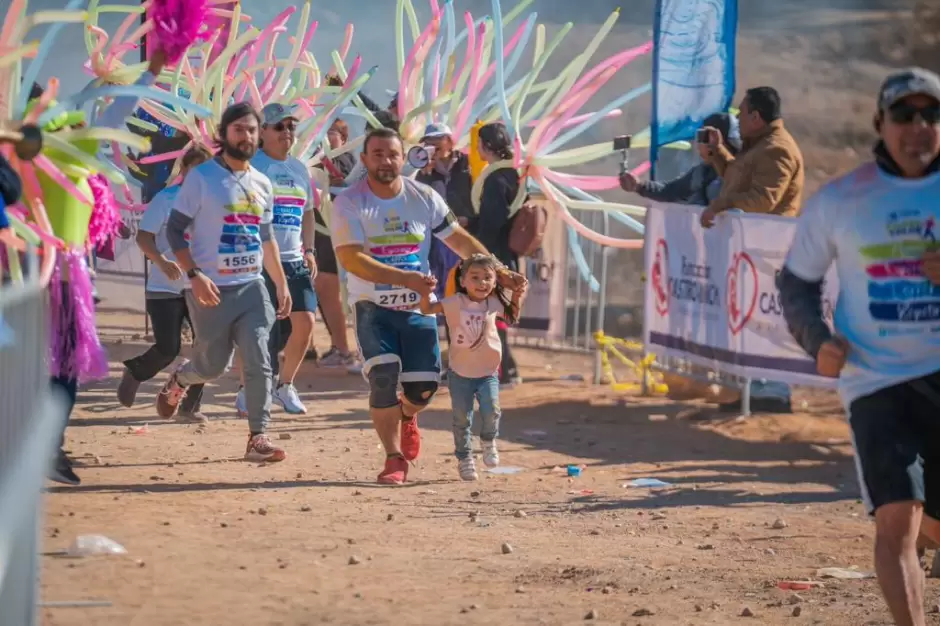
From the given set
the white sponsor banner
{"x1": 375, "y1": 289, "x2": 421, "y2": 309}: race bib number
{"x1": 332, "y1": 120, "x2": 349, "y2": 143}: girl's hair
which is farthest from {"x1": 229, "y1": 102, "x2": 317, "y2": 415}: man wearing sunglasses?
the white sponsor banner

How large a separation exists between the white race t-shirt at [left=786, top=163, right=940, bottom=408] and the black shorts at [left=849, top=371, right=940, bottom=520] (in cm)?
5

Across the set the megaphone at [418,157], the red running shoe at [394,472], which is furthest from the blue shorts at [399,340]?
the megaphone at [418,157]

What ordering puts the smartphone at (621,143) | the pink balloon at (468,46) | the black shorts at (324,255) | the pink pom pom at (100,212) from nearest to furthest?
1. the pink pom pom at (100,212)
2. the smartphone at (621,143)
3. the pink balloon at (468,46)
4. the black shorts at (324,255)

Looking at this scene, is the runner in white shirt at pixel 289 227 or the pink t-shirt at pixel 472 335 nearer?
the pink t-shirt at pixel 472 335

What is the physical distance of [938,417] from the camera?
541 cm

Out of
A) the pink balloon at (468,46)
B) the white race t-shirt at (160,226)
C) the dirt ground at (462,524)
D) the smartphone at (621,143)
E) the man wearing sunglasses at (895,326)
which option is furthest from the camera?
the pink balloon at (468,46)

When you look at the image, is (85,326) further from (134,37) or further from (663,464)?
(663,464)

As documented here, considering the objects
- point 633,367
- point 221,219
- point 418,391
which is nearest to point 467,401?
point 418,391

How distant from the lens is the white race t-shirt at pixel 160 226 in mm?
10414

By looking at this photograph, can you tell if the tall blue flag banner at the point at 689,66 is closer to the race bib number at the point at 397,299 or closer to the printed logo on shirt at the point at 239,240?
the race bib number at the point at 397,299

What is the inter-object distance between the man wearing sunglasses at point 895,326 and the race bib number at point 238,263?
446 cm

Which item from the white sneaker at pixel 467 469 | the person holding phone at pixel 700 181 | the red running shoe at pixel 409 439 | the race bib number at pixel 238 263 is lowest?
the white sneaker at pixel 467 469

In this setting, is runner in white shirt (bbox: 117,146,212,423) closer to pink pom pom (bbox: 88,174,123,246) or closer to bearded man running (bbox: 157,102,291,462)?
bearded man running (bbox: 157,102,291,462)

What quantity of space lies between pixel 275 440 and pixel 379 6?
49.1 ft
